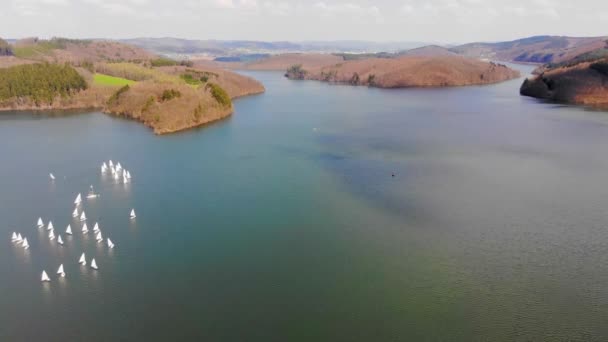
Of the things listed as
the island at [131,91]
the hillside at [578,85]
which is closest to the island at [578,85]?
the hillside at [578,85]

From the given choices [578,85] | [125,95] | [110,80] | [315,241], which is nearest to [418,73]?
[578,85]

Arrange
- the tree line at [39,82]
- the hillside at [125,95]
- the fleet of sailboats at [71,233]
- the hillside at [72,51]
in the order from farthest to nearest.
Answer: the hillside at [72,51]
the tree line at [39,82]
the hillside at [125,95]
the fleet of sailboats at [71,233]

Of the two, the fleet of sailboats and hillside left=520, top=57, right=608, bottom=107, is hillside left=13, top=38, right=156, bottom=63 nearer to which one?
the fleet of sailboats

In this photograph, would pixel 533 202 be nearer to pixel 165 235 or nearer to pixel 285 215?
pixel 285 215

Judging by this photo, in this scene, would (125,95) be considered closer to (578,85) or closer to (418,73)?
(578,85)

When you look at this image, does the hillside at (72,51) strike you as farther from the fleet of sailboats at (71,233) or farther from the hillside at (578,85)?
the hillside at (578,85)

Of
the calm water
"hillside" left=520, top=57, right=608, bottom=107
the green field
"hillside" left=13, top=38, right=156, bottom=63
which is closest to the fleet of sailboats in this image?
the calm water
